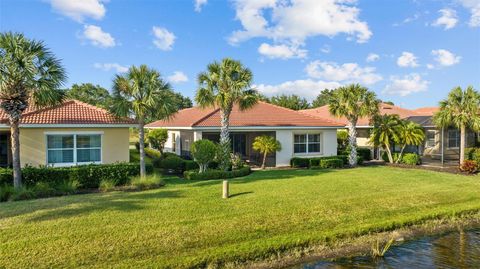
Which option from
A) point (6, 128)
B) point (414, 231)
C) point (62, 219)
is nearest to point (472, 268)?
point (414, 231)

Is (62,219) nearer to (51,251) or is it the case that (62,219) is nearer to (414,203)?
(51,251)

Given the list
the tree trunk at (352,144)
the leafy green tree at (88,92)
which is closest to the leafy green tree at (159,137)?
the tree trunk at (352,144)

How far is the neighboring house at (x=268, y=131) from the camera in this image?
85.8ft

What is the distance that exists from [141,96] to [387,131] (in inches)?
758

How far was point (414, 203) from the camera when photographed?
50.5 feet

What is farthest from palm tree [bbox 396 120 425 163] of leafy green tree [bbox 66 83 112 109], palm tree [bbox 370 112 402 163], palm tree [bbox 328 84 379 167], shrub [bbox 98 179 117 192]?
leafy green tree [bbox 66 83 112 109]

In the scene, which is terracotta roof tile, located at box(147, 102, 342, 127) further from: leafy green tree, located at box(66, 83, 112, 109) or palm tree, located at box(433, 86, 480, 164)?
leafy green tree, located at box(66, 83, 112, 109)

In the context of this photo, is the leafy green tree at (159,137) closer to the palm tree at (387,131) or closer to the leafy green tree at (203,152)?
the leafy green tree at (203,152)

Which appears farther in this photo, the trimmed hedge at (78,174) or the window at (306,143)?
the window at (306,143)

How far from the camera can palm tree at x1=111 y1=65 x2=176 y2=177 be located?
18078 millimetres

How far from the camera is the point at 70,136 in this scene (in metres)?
19.4

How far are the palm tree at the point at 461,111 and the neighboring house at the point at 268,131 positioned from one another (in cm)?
767

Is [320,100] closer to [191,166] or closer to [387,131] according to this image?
[387,131]

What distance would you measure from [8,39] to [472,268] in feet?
59.9
